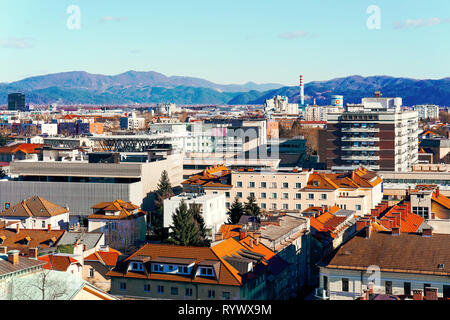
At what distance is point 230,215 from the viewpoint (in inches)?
1405

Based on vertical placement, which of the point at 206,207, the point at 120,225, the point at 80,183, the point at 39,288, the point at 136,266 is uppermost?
the point at 39,288

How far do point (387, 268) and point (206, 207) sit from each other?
721 inches

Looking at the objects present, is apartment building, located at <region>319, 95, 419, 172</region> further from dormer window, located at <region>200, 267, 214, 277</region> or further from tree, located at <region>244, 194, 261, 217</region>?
dormer window, located at <region>200, 267, 214, 277</region>

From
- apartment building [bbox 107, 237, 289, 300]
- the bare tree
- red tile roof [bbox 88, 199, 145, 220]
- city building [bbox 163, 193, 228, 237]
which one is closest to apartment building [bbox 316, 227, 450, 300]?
apartment building [bbox 107, 237, 289, 300]

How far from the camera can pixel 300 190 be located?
126 ft

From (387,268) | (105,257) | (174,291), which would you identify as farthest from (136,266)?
(387,268)

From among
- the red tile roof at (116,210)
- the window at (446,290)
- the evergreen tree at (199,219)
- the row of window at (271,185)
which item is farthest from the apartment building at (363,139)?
the window at (446,290)

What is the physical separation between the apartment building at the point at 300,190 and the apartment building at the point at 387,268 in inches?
780

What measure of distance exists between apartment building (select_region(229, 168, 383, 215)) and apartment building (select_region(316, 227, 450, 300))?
19.8 m

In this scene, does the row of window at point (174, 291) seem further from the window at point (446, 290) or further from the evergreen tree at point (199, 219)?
the evergreen tree at point (199, 219)

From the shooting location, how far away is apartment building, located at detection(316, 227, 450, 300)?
645 inches

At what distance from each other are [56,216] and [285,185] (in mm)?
12605

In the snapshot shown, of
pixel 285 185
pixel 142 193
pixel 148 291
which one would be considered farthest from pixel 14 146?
pixel 148 291

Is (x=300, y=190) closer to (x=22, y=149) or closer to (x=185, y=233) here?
(x=185, y=233)
